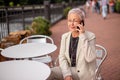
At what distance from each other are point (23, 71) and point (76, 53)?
2.50 feet

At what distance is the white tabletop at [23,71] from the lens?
2796 mm

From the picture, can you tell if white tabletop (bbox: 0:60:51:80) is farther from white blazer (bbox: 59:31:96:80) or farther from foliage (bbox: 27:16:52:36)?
foliage (bbox: 27:16:52:36)

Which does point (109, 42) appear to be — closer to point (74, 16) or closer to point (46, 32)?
point (46, 32)

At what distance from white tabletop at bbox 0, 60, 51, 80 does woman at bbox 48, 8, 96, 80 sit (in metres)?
0.35

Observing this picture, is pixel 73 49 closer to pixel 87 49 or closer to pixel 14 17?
pixel 87 49

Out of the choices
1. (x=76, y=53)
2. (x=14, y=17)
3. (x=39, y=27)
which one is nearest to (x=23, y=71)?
(x=76, y=53)

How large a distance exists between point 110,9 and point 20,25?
51.1 feet

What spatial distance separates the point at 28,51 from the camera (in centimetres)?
406

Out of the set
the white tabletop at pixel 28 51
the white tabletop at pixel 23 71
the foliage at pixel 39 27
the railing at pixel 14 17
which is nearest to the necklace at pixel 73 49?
the white tabletop at pixel 23 71

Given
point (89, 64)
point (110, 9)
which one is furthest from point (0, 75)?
point (110, 9)

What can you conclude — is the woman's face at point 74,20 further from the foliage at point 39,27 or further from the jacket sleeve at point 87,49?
the foliage at point 39,27

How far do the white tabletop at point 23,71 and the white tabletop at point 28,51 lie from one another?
622 mm

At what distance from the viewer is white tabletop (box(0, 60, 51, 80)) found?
280 centimetres

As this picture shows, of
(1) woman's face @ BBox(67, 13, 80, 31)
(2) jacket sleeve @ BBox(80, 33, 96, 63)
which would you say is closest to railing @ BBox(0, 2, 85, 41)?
(1) woman's face @ BBox(67, 13, 80, 31)
